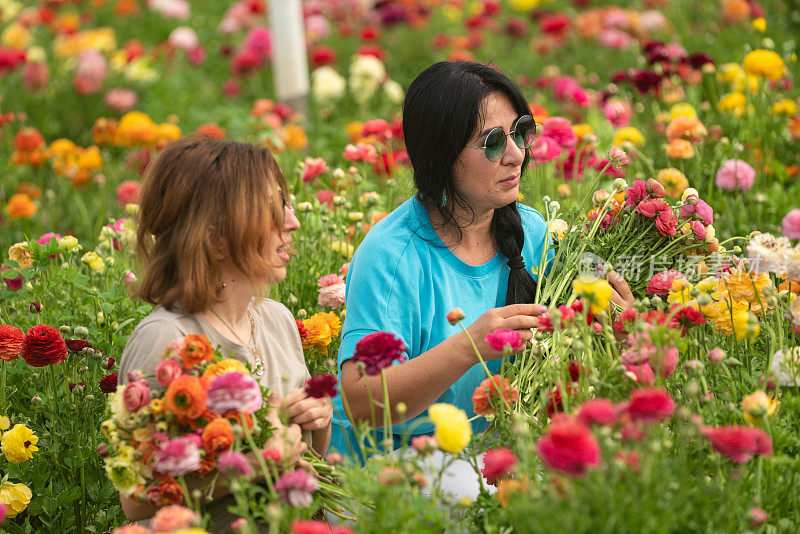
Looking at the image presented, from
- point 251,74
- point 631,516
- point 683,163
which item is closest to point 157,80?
point 251,74

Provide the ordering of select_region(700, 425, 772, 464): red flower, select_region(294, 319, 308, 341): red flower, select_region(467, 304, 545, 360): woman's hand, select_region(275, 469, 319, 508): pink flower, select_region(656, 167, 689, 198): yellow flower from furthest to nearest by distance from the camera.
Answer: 1. select_region(656, 167, 689, 198): yellow flower
2. select_region(294, 319, 308, 341): red flower
3. select_region(467, 304, 545, 360): woman's hand
4. select_region(275, 469, 319, 508): pink flower
5. select_region(700, 425, 772, 464): red flower

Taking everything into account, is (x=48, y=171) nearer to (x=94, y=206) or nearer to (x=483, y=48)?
(x=94, y=206)

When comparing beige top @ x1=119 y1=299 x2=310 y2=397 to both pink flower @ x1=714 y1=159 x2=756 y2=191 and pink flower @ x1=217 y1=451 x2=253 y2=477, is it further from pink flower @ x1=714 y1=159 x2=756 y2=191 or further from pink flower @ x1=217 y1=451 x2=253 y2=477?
pink flower @ x1=714 y1=159 x2=756 y2=191

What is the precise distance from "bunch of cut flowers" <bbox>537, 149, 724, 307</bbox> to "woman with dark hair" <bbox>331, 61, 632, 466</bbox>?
75 millimetres

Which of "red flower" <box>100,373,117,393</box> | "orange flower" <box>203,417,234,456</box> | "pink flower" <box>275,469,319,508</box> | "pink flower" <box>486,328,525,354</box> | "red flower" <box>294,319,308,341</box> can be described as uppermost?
"pink flower" <box>486,328,525,354</box>

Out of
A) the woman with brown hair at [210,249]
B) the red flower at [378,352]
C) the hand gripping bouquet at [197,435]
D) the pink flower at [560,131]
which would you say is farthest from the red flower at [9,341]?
the pink flower at [560,131]

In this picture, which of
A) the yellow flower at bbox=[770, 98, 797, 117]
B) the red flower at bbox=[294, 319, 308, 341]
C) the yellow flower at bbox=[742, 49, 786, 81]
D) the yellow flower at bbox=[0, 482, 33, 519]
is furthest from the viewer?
the yellow flower at bbox=[770, 98, 797, 117]

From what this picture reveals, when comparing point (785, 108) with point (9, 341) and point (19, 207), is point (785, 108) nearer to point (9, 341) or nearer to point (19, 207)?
point (9, 341)

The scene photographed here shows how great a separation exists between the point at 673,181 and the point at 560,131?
1.77 ft

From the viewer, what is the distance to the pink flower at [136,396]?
1.58 m

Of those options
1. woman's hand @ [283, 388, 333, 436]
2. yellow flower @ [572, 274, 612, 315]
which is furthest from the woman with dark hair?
yellow flower @ [572, 274, 612, 315]

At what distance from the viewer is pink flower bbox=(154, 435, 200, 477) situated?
151 centimetres

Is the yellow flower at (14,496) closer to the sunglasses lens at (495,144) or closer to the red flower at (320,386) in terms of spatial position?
the red flower at (320,386)

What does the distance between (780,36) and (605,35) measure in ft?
4.64
